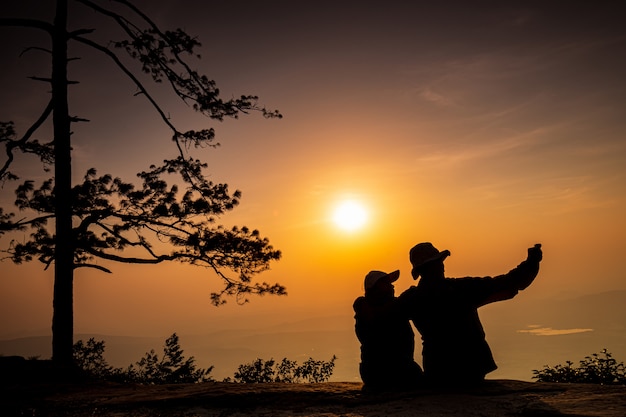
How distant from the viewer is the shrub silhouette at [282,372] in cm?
1095

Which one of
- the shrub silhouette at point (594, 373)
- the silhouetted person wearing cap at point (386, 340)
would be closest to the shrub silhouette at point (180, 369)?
the shrub silhouette at point (594, 373)

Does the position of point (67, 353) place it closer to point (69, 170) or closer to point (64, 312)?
point (64, 312)

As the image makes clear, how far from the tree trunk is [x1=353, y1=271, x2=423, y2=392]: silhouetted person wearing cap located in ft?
23.5

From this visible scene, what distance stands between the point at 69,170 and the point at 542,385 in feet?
33.4

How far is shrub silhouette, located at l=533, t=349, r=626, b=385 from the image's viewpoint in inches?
314

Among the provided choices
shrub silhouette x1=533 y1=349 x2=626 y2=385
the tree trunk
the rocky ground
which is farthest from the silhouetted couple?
the tree trunk

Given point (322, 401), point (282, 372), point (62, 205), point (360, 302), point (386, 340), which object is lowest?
point (282, 372)

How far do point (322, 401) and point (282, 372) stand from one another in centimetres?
735

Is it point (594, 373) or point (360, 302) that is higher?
point (360, 302)

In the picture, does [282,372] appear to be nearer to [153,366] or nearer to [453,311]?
[153,366]

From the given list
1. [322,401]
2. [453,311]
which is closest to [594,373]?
[453,311]

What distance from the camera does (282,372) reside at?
36.7ft

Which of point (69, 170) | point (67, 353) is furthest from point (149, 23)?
point (67, 353)

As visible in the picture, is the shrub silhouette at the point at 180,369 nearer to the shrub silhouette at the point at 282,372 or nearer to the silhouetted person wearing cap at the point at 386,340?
the shrub silhouette at the point at 282,372
